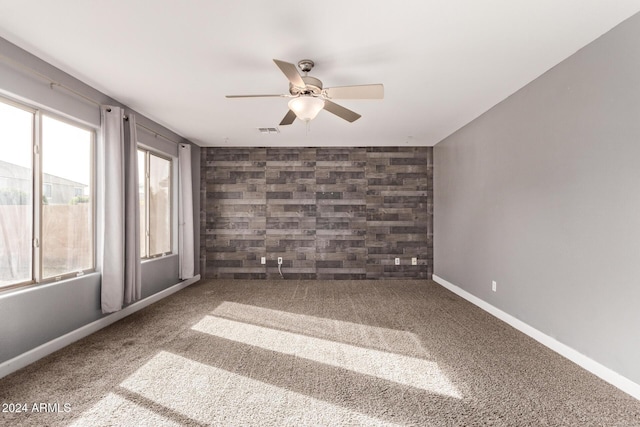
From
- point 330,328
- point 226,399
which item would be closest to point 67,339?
point 226,399

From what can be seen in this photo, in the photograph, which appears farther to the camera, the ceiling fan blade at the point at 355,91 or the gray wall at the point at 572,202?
the ceiling fan blade at the point at 355,91

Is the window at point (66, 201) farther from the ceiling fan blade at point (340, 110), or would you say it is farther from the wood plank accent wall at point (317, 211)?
the wood plank accent wall at point (317, 211)

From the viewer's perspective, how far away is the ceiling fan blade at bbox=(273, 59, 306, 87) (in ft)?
7.48

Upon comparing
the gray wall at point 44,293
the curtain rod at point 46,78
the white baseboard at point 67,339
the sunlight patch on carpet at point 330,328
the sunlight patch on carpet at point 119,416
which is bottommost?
the sunlight patch on carpet at point 330,328

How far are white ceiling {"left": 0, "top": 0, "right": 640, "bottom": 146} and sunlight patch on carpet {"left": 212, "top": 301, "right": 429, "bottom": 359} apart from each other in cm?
251

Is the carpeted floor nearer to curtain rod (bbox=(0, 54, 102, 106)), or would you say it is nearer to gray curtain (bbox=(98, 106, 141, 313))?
gray curtain (bbox=(98, 106, 141, 313))

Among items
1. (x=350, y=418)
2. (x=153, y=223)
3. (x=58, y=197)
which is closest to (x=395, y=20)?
(x=350, y=418)

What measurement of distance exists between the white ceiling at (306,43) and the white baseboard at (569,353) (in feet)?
8.00

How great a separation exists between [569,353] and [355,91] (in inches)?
110

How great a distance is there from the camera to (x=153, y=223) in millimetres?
4887

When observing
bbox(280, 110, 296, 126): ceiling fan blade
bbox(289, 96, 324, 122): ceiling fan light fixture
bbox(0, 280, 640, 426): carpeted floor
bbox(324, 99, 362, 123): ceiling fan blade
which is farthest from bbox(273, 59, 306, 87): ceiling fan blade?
bbox(0, 280, 640, 426): carpeted floor

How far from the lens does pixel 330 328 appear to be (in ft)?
11.4

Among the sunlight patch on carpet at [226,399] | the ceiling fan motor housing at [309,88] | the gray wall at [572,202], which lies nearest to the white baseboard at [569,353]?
the gray wall at [572,202]

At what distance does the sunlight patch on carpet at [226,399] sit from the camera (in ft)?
6.25
